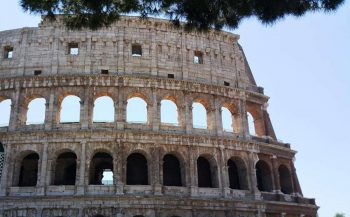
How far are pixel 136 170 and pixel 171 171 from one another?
1.95m

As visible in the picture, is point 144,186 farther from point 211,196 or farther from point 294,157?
point 294,157

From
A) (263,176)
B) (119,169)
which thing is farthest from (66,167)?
(263,176)

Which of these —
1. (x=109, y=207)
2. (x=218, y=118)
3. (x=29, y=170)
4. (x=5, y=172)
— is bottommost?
(x=109, y=207)

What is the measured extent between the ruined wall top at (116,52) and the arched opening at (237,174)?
4668mm

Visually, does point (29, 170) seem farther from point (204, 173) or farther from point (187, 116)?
point (204, 173)

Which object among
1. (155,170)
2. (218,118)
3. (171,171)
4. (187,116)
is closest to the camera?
(155,170)

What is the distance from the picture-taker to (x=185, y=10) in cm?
1130

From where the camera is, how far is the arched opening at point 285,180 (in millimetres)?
26047

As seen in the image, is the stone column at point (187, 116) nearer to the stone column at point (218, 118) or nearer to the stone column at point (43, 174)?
the stone column at point (218, 118)

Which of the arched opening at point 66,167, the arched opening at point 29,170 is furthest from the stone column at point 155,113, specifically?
the arched opening at point 29,170

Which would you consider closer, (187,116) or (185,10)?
(185,10)

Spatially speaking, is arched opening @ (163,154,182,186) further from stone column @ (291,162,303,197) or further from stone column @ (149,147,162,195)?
stone column @ (291,162,303,197)

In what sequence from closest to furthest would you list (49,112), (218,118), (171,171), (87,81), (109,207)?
(109,207) → (49,112) → (87,81) → (171,171) → (218,118)

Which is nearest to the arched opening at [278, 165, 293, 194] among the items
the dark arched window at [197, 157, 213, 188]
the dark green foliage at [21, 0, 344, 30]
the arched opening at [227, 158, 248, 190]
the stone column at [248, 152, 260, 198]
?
the stone column at [248, 152, 260, 198]
